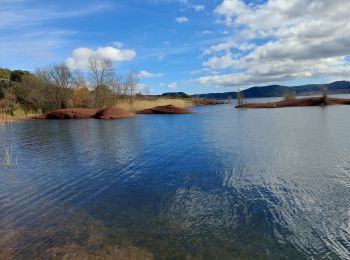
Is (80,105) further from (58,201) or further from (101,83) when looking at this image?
(58,201)

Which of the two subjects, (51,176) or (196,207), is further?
(51,176)

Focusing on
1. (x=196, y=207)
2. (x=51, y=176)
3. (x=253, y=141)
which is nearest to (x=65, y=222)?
(x=196, y=207)

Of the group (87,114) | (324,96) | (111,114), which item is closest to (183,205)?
(111,114)

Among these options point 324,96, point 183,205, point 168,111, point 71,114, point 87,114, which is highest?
point 324,96

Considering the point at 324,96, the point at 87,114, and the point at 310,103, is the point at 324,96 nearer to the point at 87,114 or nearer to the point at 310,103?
the point at 310,103

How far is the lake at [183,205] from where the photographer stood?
6.19 m

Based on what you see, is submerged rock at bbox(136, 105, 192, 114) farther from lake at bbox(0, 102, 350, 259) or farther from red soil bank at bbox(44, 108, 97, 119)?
lake at bbox(0, 102, 350, 259)

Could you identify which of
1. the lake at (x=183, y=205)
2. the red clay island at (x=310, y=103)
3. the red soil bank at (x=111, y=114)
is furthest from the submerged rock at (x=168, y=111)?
the lake at (x=183, y=205)

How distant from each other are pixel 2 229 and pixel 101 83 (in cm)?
5125

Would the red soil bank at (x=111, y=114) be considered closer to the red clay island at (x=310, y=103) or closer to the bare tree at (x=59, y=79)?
the bare tree at (x=59, y=79)

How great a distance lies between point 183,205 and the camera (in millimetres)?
8391

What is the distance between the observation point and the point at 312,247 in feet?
19.4

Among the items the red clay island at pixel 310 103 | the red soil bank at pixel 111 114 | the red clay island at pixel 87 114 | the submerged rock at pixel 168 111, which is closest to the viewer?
the red soil bank at pixel 111 114

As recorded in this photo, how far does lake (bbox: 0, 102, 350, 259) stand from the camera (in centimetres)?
619
